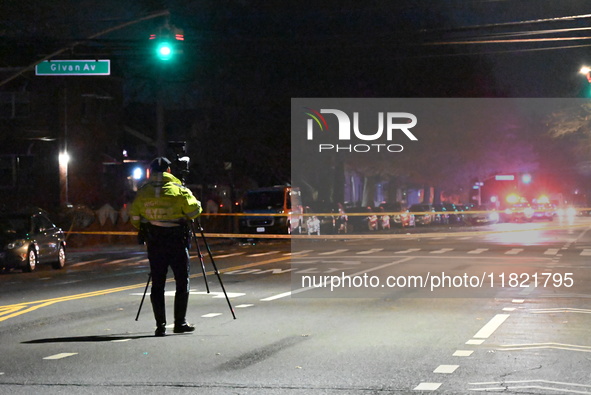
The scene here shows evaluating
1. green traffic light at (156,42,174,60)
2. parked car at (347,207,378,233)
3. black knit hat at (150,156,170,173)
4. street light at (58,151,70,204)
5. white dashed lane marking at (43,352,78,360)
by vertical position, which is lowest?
white dashed lane marking at (43,352,78,360)

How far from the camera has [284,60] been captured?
1822 inches

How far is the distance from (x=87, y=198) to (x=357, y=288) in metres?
37.3

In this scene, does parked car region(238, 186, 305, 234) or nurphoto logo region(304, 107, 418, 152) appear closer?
parked car region(238, 186, 305, 234)

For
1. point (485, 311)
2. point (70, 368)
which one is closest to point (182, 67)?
point (485, 311)

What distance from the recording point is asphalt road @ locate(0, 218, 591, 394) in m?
8.23

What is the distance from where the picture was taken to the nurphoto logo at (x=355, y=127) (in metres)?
47.6

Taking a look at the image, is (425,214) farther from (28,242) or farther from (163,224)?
(163,224)

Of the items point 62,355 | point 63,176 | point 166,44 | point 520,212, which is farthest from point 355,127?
point 62,355

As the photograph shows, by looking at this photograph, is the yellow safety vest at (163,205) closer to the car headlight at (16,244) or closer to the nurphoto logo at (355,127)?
the car headlight at (16,244)

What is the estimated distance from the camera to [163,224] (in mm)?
11023

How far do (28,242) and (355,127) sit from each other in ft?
88.6

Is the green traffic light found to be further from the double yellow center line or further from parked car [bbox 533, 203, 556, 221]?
parked car [bbox 533, 203, 556, 221]

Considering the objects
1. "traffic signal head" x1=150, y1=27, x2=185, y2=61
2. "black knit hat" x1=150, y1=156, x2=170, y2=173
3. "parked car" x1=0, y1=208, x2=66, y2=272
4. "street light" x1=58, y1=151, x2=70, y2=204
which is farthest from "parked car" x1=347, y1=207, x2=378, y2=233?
"black knit hat" x1=150, y1=156, x2=170, y2=173

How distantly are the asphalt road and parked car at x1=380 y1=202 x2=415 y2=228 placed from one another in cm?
3187
